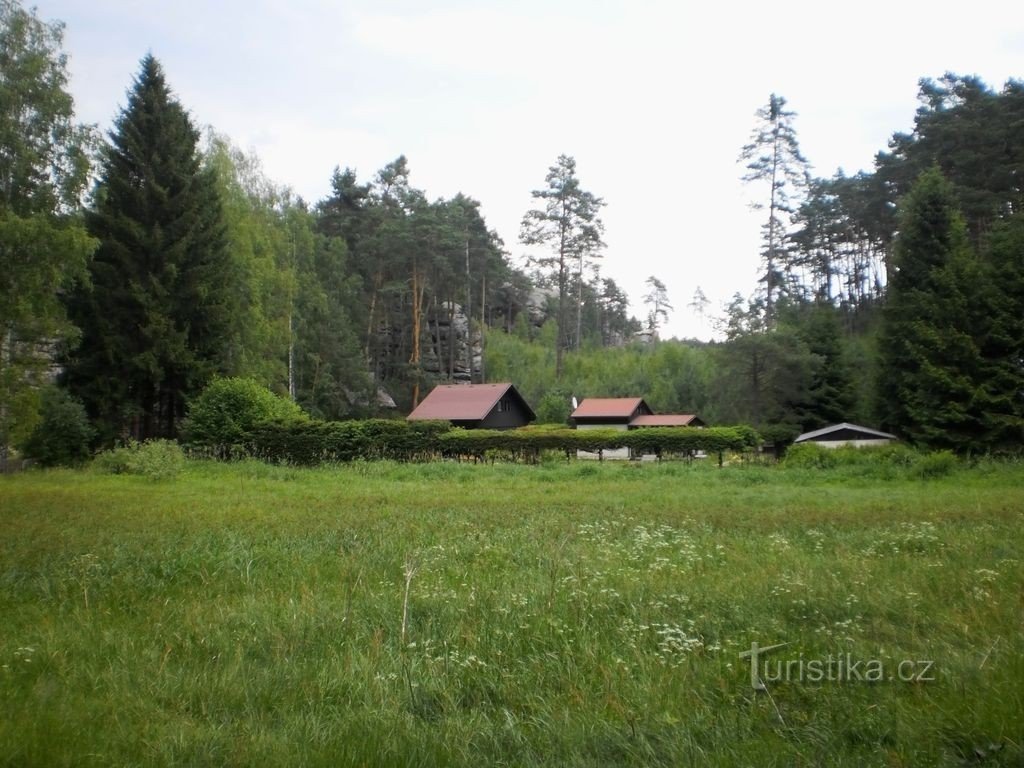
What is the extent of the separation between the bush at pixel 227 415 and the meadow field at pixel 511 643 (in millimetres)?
18767

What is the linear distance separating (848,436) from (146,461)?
93.3ft

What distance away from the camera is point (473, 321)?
207ft

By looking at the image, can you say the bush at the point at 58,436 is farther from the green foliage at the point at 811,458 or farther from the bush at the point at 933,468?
the bush at the point at 933,468

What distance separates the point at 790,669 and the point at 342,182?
59064 mm

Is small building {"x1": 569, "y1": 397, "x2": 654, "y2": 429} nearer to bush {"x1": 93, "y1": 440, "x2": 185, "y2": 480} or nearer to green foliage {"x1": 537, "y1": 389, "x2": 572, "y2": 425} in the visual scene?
green foliage {"x1": 537, "y1": 389, "x2": 572, "y2": 425}

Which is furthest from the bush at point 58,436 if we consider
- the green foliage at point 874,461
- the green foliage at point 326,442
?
the green foliage at point 874,461

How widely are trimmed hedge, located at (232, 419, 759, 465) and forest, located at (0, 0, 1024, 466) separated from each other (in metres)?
5.81

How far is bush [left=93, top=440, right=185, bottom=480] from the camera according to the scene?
22.4 m

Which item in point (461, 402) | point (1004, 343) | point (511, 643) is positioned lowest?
point (511, 643)

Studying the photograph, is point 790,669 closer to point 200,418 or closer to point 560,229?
point 200,418

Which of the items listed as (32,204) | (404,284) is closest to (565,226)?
(404,284)

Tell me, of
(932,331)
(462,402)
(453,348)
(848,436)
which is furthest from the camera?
(453,348)

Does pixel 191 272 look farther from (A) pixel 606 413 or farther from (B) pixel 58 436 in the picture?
(A) pixel 606 413

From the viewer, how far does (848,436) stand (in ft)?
108
